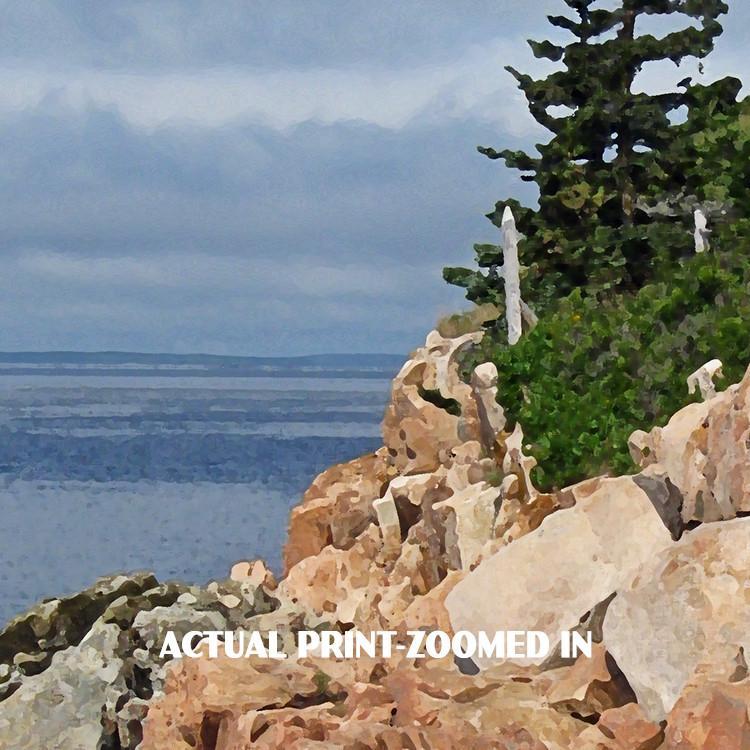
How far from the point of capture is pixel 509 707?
8.49 m

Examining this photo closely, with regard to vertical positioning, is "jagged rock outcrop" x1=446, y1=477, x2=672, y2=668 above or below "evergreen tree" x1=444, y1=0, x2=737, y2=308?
below

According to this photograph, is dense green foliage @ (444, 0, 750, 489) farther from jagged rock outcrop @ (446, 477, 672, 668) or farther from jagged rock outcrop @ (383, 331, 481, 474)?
jagged rock outcrop @ (446, 477, 672, 668)

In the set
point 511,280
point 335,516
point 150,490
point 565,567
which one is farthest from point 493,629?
point 150,490

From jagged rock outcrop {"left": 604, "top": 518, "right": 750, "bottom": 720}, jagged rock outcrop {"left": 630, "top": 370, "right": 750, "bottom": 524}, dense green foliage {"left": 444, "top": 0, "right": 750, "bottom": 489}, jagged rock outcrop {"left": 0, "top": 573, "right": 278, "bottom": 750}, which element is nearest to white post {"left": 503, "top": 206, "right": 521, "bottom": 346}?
dense green foliage {"left": 444, "top": 0, "right": 750, "bottom": 489}

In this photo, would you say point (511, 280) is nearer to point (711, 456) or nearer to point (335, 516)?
point (335, 516)

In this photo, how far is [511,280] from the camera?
20.9 meters

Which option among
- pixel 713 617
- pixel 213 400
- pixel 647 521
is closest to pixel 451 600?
pixel 647 521

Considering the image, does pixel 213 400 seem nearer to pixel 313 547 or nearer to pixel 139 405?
pixel 139 405

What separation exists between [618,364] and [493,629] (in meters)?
6.01

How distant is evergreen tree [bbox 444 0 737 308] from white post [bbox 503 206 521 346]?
1961mm

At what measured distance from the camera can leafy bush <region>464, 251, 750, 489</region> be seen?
577 inches

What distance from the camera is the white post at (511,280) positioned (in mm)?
20500

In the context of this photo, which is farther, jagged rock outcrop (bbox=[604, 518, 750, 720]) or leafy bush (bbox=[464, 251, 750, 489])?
leafy bush (bbox=[464, 251, 750, 489])

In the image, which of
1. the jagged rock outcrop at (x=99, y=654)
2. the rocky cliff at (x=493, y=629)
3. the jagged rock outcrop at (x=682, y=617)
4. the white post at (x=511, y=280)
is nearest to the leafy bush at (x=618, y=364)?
the rocky cliff at (x=493, y=629)
